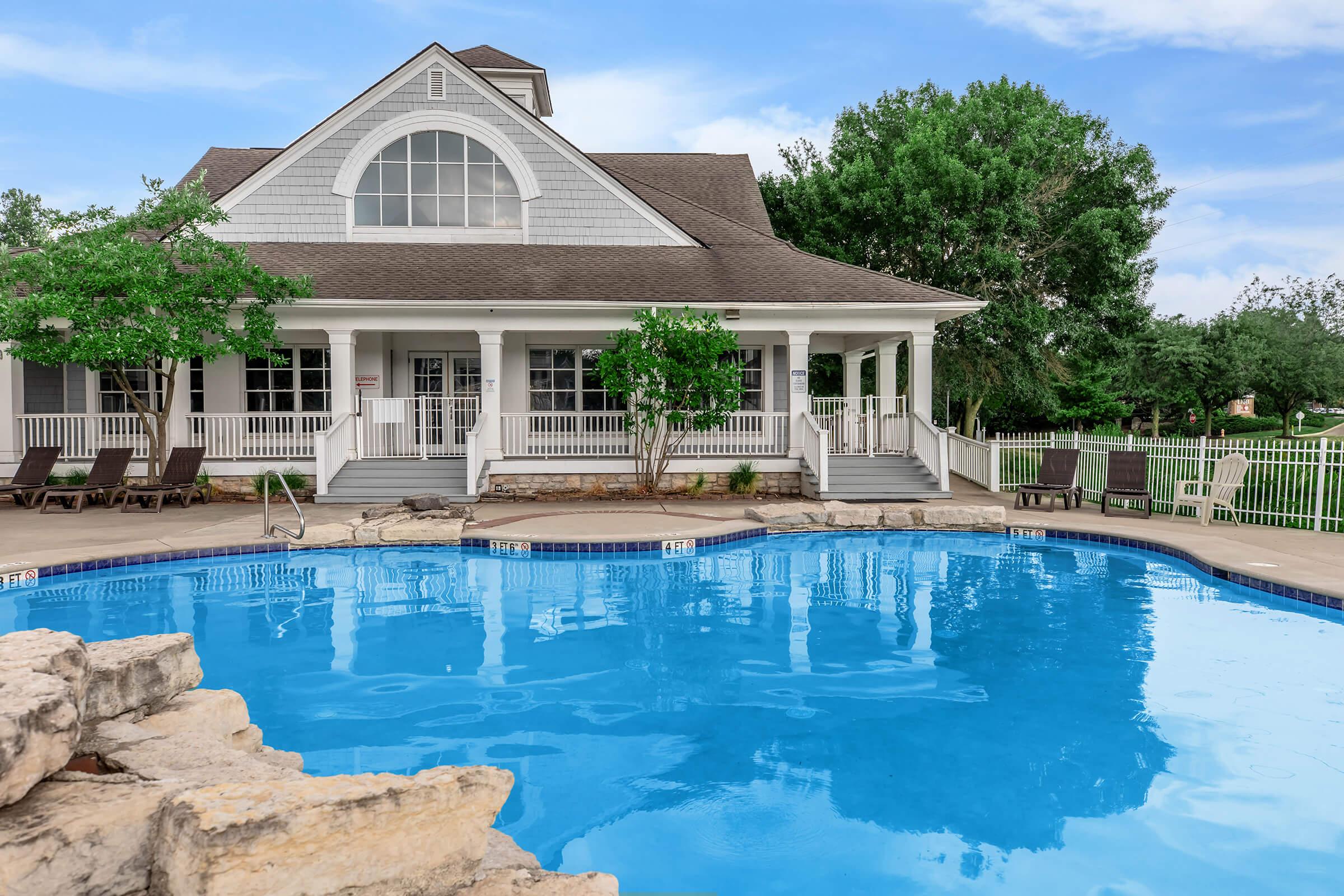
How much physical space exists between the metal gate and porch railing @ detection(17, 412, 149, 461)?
512 inches

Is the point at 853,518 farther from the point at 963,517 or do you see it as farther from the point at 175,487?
the point at 175,487

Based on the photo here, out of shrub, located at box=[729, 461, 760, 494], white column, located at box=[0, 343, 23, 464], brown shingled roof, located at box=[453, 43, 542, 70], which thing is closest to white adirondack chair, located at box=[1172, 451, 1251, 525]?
shrub, located at box=[729, 461, 760, 494]

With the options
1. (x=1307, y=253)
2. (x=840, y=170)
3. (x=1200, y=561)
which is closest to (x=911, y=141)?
(x=840, y=170)

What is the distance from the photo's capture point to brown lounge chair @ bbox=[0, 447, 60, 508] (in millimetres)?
13860

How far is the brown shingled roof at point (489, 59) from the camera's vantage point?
2092 centimetres

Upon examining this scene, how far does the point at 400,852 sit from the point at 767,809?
2243mm

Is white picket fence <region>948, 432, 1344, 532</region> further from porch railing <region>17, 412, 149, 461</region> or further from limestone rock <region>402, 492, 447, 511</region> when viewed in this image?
porch railing <region>17, 412, 149, 461</region>

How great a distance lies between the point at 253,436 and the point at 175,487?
2068mm

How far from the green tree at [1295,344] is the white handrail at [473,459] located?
39.9 meters

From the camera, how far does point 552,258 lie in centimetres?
1653

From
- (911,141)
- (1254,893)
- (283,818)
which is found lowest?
(1254,893)

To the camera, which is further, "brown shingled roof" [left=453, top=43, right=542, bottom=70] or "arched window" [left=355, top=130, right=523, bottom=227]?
"brown shingled roof" [left=453, top=43, right=542, bottom=70]

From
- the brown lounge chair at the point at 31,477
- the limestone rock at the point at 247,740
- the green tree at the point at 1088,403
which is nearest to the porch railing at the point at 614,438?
the brown lounge chair at the point at 31,477

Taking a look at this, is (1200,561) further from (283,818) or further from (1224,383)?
(1224,383)
